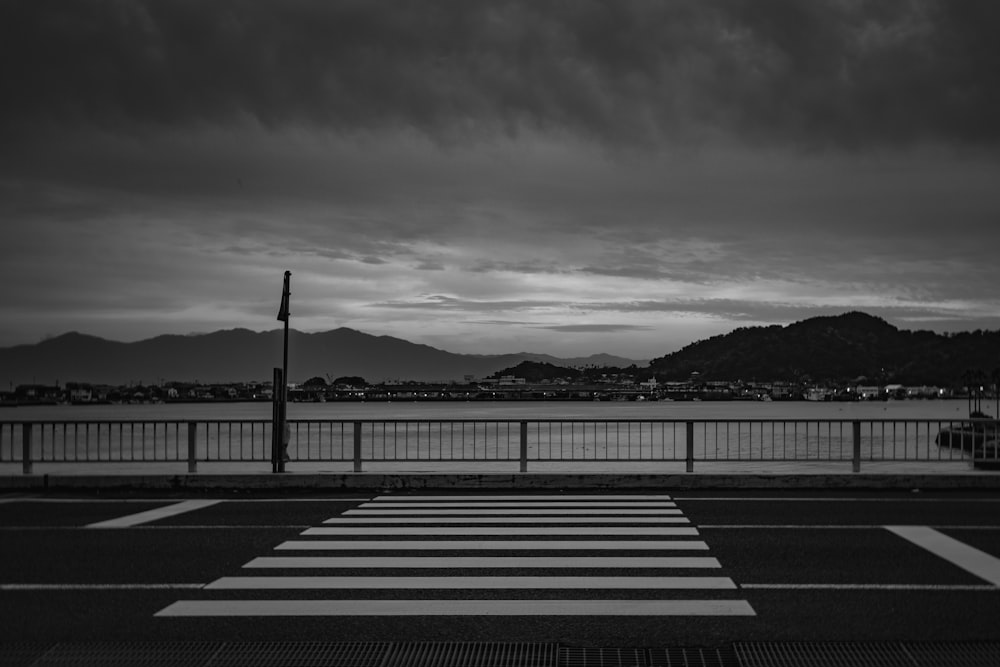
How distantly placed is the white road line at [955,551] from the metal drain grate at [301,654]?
557cm

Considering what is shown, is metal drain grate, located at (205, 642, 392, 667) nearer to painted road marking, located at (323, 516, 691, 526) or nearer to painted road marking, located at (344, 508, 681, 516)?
painted road marking, located at (323, 516, 691, 526)

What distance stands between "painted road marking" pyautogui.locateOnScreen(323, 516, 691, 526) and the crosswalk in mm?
14

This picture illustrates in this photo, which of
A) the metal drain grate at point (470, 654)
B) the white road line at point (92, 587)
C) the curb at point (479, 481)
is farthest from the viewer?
the curb at point (479, 481)

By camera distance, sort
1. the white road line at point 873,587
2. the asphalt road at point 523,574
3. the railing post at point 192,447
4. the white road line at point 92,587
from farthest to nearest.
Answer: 1. the railing post at point 192,447
2. the white road line at point 92,587
3. the white road line at point 873,587
4. the asphalt road at point 523,574

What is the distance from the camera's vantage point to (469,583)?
8.36 meters

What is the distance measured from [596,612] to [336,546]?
4107 millimetres

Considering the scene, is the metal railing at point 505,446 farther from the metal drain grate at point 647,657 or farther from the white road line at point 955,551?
the metal drain grate at point 647,657

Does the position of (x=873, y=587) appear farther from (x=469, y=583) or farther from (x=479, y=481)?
(x=479, y=481)

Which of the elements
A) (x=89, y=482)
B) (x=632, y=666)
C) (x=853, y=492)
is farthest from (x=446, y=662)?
(x=89, y=482)

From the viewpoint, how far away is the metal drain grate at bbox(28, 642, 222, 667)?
5.96m

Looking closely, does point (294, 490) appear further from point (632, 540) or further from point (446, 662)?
point (446, 662)

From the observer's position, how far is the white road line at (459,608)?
23.8ft

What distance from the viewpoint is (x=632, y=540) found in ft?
35.2

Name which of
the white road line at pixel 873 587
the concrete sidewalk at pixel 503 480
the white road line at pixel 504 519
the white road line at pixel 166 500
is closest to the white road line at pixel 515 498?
the white road line at pixel 166 500
